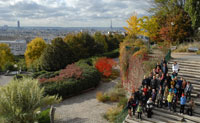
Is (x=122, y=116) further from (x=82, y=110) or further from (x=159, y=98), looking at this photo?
(x=82, y=110)

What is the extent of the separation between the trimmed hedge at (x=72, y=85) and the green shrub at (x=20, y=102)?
4.97 metres

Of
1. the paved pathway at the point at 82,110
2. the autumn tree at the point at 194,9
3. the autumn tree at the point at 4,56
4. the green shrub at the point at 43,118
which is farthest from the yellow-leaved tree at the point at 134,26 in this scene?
the autumn tree at the point at 4,56

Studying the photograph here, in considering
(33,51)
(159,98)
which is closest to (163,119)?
(159,98)

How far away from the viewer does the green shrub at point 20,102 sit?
401 inches

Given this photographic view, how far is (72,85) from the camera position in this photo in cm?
1719

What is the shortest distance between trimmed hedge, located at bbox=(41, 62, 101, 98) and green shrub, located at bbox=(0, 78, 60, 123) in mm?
4974

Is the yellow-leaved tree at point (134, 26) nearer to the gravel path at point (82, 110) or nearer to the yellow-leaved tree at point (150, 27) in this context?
the yellow-leaved tree at point (150, 27)

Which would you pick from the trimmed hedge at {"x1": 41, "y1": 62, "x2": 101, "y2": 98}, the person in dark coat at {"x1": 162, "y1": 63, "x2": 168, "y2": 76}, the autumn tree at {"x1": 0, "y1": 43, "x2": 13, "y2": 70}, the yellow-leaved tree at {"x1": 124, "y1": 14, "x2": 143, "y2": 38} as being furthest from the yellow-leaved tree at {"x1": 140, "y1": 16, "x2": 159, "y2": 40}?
the autumn tree at {"x1": 0, "y1": 43, "x2": 13, "y2": 70}

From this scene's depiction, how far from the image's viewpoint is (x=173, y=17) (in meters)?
23.7

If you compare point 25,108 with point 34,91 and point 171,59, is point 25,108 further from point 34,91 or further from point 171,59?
point 171,59

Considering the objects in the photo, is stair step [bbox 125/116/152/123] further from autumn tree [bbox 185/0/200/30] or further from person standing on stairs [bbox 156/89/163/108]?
autumn tree [bbox 185/0/200/30]

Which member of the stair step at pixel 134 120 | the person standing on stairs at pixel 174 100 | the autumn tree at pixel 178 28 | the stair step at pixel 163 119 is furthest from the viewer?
the autumn tree at pixel 178 28

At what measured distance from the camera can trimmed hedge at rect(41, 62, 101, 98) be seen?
54.0 ft

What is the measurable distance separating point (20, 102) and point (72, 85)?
22.8ft
